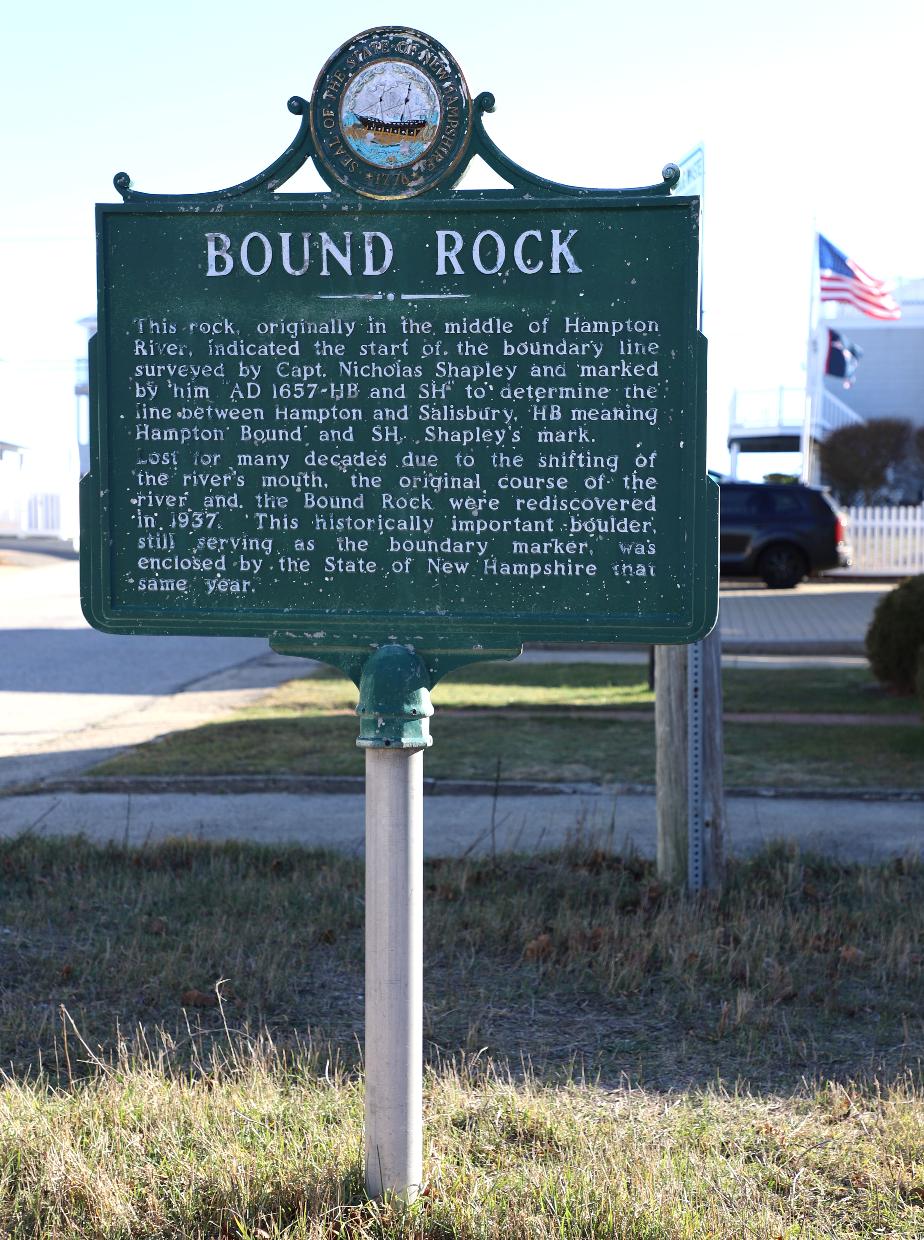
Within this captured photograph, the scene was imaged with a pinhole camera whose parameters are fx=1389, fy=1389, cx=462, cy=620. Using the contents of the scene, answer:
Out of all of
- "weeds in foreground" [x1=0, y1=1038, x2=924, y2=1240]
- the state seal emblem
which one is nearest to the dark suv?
"weeds in foreground" [x1=0, y1=1038, x2=924, y2=1240]

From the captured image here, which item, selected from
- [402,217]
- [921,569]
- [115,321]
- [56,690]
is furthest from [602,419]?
[921,569]

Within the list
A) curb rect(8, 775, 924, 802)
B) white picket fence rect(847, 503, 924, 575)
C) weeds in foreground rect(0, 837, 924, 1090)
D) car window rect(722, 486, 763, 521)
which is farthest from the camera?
white picket fence rect(847, 503, 924, 575)

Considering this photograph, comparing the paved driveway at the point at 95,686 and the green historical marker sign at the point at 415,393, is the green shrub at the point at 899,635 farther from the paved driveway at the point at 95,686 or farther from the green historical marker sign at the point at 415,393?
the green historical marker sign at the point at 415,393

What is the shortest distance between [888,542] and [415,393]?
87.4 feet

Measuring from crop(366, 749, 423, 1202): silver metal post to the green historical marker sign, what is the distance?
0.38m

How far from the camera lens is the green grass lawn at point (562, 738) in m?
8.16

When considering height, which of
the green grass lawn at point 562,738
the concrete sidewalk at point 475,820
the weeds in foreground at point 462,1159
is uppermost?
the green grass lawn at point 562,738

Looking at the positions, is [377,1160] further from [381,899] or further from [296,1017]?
[296,1017]

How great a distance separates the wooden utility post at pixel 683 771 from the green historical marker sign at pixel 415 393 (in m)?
2.36

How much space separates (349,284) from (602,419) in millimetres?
656

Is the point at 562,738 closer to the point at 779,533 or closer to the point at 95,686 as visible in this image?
the point at 95,686

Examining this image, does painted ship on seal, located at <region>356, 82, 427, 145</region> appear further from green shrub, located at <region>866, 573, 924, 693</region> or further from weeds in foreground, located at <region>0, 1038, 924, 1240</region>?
green shrub, located at <region>866, 573, 924, 693</region>

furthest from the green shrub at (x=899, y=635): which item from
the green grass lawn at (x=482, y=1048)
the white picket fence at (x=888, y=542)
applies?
the white picket fence at (x=888, y=542)

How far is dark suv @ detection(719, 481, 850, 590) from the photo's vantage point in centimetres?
2466
